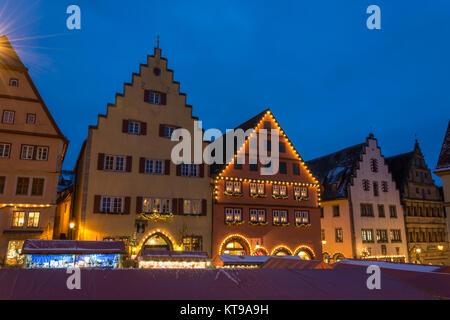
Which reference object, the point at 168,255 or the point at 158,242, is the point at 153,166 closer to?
the point at 158,242

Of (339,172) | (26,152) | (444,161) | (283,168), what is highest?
(339,172)

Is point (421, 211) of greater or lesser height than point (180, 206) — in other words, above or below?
above

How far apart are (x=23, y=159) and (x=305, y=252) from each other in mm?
26326

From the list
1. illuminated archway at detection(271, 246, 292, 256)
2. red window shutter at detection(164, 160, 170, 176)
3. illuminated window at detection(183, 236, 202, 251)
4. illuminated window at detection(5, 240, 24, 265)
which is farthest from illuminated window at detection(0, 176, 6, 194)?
illuminated archway at detection(271, 246, 292, 256)

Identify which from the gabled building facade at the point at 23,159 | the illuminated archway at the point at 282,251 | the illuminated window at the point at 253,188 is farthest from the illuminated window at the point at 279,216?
the gabled building facade at the point at 23,159

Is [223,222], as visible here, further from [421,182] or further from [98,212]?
[421,182]

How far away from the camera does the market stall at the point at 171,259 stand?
2030cm

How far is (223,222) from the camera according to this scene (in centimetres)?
3186

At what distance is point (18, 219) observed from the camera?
25328mm

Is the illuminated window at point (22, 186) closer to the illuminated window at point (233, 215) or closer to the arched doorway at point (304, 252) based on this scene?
the illuminated window at point (233, 215)

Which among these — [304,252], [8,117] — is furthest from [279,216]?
[8,117]

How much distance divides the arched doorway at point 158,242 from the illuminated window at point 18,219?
358 inches
